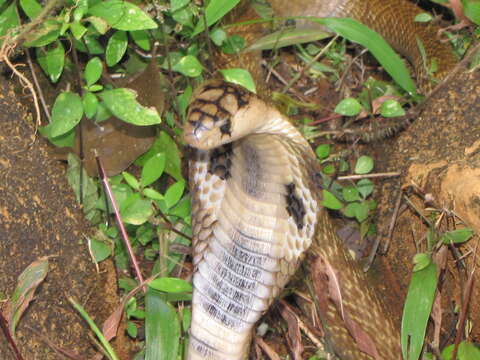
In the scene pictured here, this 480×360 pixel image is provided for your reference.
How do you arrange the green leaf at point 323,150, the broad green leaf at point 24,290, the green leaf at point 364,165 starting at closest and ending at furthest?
the broad green leaf at point 24,290 → the green leaf at point 364,165 → the green leaf at point 323,150

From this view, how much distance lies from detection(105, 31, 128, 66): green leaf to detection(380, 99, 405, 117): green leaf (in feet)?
3.19

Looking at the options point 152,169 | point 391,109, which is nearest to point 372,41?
point 391,109

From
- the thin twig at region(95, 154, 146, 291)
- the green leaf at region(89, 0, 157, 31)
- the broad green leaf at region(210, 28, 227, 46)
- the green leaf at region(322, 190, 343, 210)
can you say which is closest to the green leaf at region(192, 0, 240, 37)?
the broad green leaf at region(210, 28, 227, 46)

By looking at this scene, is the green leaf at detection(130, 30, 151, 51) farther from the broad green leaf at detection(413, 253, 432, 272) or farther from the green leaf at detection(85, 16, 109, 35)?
the broad green leaf at detection(413, 253, 432, 272)

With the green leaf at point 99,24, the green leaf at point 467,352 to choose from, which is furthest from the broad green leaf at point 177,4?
the green leaf at point 467,352

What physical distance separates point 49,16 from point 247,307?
1.06m

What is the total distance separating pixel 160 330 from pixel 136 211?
0.39m

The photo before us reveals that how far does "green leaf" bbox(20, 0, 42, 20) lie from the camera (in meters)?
2.06

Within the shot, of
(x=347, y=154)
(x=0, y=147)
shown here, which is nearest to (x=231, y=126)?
(x=0, y=147)

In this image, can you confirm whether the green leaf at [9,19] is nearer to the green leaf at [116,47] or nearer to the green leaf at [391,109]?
the green leaf at [116,47]

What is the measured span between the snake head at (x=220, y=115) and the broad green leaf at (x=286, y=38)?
114 centimetres

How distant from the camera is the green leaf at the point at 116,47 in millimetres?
2307

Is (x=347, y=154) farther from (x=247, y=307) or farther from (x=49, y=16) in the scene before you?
(x=49, y=16)

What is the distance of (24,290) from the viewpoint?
188 cm
